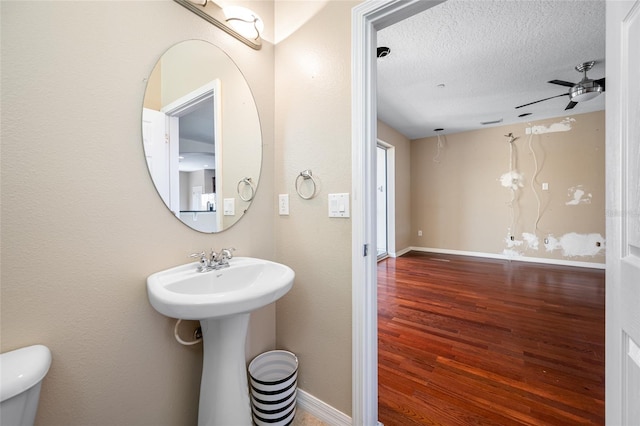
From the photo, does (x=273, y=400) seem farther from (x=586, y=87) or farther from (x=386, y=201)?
(x=386, y=201)

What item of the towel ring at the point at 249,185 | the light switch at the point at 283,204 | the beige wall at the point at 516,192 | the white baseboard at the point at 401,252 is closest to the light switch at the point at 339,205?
the light switch at the point at 283,204

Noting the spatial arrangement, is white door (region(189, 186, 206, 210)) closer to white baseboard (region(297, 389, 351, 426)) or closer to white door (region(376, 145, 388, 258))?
white baseboard (region(297, 389, 351, 426))

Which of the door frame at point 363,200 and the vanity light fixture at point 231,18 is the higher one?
the vanity light fixture at point 231,18

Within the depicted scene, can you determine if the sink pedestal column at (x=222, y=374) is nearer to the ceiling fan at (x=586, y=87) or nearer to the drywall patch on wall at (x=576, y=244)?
the ceiling fan at (x=586, y=87)

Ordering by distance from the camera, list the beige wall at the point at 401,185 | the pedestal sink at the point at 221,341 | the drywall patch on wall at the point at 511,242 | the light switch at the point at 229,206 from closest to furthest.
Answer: the pedestal sink at the point at 221,341
the light switch at the point at 229,206
the drywall patch on wall at the point at 511,242
the beige wall at the point at 401,185

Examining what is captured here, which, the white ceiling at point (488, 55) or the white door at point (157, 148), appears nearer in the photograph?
the white door at point (157, 148)

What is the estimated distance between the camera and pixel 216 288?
1051mm

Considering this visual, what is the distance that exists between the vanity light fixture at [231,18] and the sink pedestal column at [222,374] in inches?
53.0

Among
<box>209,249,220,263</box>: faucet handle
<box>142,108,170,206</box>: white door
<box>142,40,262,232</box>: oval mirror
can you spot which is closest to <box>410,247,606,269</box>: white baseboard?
<box>142,40,262,232</box>: oval mirror

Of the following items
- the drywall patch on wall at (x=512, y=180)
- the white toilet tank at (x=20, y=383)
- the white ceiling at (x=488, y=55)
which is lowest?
the white toilet tank at (x=20, y=383)

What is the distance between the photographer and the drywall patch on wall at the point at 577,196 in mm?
3857

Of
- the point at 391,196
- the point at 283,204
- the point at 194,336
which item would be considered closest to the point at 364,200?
the point at 283,204

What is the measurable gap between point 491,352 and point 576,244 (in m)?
3.66

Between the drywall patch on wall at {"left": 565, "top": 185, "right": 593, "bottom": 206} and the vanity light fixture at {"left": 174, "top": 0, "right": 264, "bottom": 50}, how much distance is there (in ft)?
17.0
